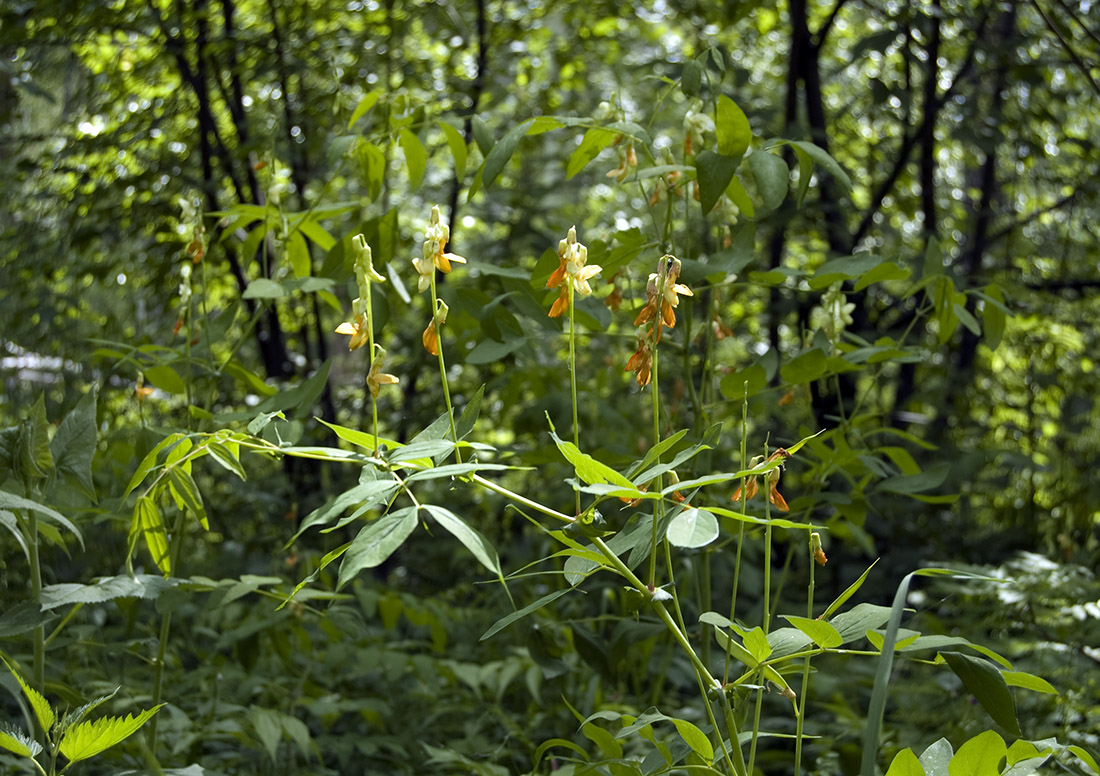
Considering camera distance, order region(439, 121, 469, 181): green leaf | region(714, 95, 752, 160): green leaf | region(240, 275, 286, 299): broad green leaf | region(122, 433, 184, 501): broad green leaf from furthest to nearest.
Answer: region(439, 121, 469, 181): green leaf
region(240, 275, 286, 299): broad green leaf
region(714, 95, 752, 160): green leaf
region(122, 433, 184, 501): broad green leaf

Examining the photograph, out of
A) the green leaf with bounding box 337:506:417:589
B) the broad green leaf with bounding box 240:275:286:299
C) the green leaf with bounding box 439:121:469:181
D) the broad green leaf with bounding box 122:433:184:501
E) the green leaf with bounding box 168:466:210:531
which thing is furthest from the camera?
the green leaf with bounding box 439:121:469:181

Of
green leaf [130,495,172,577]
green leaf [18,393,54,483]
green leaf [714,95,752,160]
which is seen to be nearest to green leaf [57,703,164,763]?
green leaf [130,495,172,577]

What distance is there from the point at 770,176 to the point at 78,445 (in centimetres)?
78

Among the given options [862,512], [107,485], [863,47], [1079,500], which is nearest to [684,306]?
[862,512]

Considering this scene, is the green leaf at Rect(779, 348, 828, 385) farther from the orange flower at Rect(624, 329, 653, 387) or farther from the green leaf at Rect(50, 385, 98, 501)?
the green leaf at Rect(50, 385, 98, 501)

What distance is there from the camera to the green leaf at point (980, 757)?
0.65 metres

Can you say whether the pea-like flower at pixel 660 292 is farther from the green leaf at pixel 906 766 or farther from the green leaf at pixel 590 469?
the green leaf at pixel 906 766

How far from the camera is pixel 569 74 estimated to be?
342 centimetres

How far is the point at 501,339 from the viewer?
42.4 inches

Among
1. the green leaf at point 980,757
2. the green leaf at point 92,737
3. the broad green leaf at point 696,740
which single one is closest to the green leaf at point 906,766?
the green leaf at point 980,757

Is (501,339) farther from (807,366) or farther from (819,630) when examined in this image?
(819,630)

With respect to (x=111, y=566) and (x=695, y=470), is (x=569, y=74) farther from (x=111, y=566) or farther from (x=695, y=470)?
(x=695, y=470)

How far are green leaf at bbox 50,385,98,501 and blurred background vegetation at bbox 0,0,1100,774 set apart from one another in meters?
0.04

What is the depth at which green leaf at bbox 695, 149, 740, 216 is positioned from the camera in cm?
86
